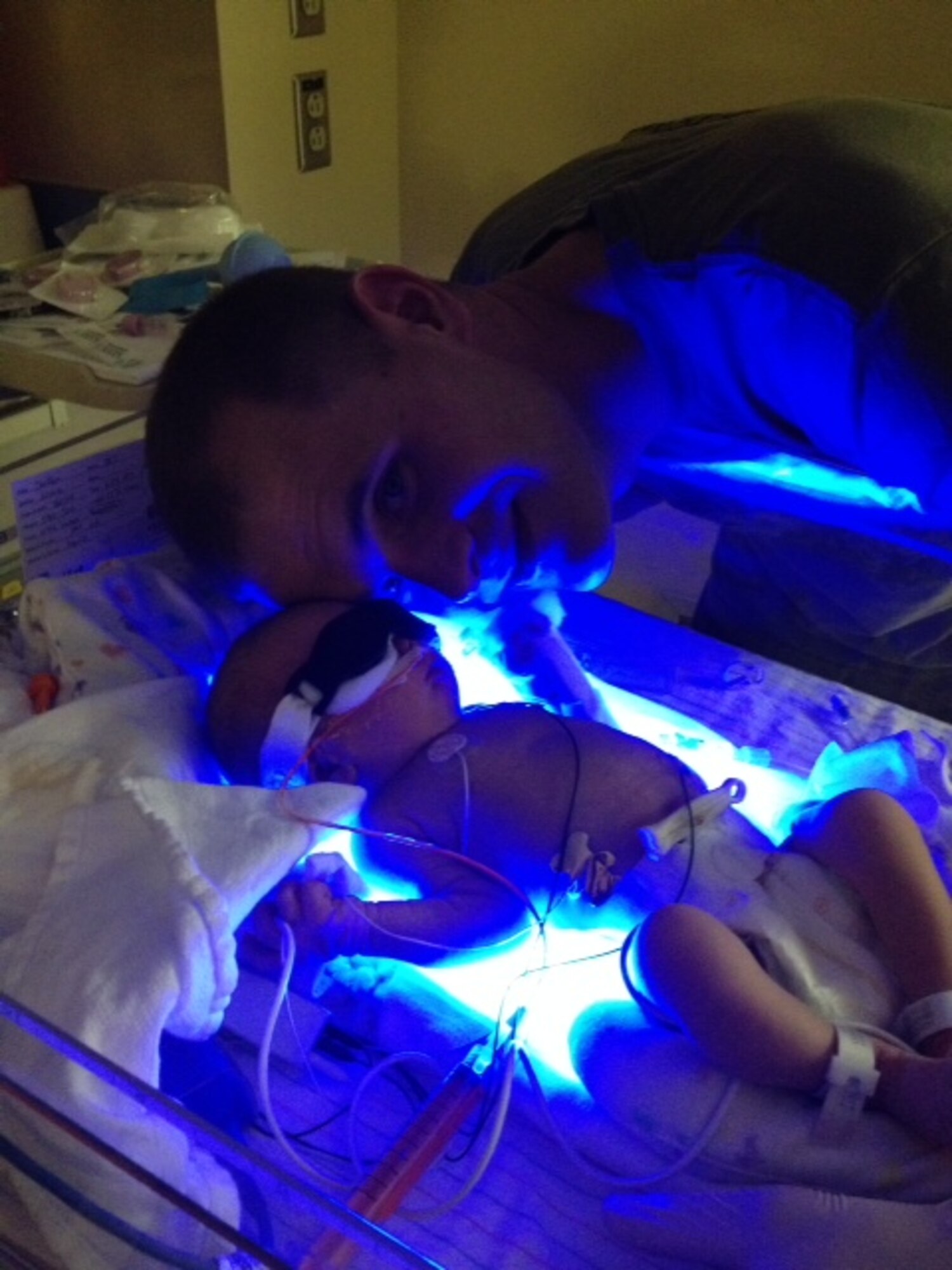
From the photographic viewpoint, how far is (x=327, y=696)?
0.98 meters

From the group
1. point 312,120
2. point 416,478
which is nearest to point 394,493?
point 416,478

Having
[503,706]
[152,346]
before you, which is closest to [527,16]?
[152,346]

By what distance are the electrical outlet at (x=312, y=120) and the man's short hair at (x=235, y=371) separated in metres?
0.99

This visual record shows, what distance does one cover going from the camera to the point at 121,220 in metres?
1.50

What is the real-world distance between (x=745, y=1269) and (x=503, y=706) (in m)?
0.54

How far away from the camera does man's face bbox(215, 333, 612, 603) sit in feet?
3.08

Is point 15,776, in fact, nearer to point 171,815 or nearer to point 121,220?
point 171,815

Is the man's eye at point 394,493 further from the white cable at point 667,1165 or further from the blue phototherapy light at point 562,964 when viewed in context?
the white cable at point 667,1165

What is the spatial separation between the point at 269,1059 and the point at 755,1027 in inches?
14.0

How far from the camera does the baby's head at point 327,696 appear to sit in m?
0.98

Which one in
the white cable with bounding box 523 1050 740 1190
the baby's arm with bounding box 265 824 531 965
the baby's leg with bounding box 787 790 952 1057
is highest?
the baby's leg with bounding box 787 790 952 1057

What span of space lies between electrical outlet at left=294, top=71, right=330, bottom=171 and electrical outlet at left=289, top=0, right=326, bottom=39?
0.20ft

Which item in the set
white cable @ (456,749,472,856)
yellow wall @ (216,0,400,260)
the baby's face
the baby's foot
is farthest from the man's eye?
yellow wall @ (216,0,400,260)

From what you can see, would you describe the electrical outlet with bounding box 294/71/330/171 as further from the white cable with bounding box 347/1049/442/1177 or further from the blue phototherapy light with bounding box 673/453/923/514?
the white cable with bounding box 347/1049/442/1177
